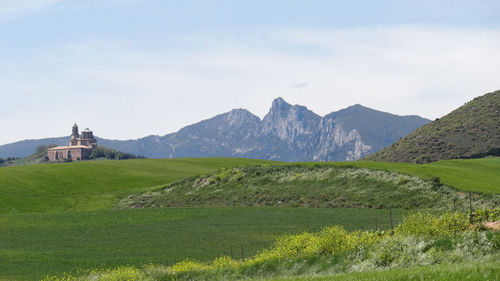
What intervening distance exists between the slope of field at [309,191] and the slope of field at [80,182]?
8.55 meters

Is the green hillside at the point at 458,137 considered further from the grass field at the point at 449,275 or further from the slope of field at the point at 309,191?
the grass field at the point at 449,275

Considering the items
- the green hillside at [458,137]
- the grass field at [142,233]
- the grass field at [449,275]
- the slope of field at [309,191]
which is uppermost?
the green hillside at [458,137]

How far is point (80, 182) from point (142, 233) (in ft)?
181

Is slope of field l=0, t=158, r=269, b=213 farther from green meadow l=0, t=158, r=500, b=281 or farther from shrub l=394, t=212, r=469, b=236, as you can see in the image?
shrub l=394, t=212, r=469, b=236

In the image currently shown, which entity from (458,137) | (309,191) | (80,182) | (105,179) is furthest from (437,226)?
(458,137)

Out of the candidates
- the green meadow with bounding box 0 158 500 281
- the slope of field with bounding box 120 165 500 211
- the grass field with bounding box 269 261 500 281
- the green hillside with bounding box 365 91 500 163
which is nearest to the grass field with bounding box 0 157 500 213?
the green meadow with bounding box 0 158 500 281

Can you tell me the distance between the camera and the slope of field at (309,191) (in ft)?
216

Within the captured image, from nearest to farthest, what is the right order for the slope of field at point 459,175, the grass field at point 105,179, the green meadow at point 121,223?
the green meadow at point 121,223, the slope of field at point 459,175, the grass field at point 105,179

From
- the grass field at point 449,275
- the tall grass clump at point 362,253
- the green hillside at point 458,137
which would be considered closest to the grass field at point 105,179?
the tall grass clump at point 362,253

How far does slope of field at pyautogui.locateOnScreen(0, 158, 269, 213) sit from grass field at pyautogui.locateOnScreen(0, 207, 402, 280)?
584 inches

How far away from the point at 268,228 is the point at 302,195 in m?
23.5

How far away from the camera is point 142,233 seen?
56250 millimetres

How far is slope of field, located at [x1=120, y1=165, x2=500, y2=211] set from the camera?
216 feet

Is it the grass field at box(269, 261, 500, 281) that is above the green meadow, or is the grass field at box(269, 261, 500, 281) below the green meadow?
above
